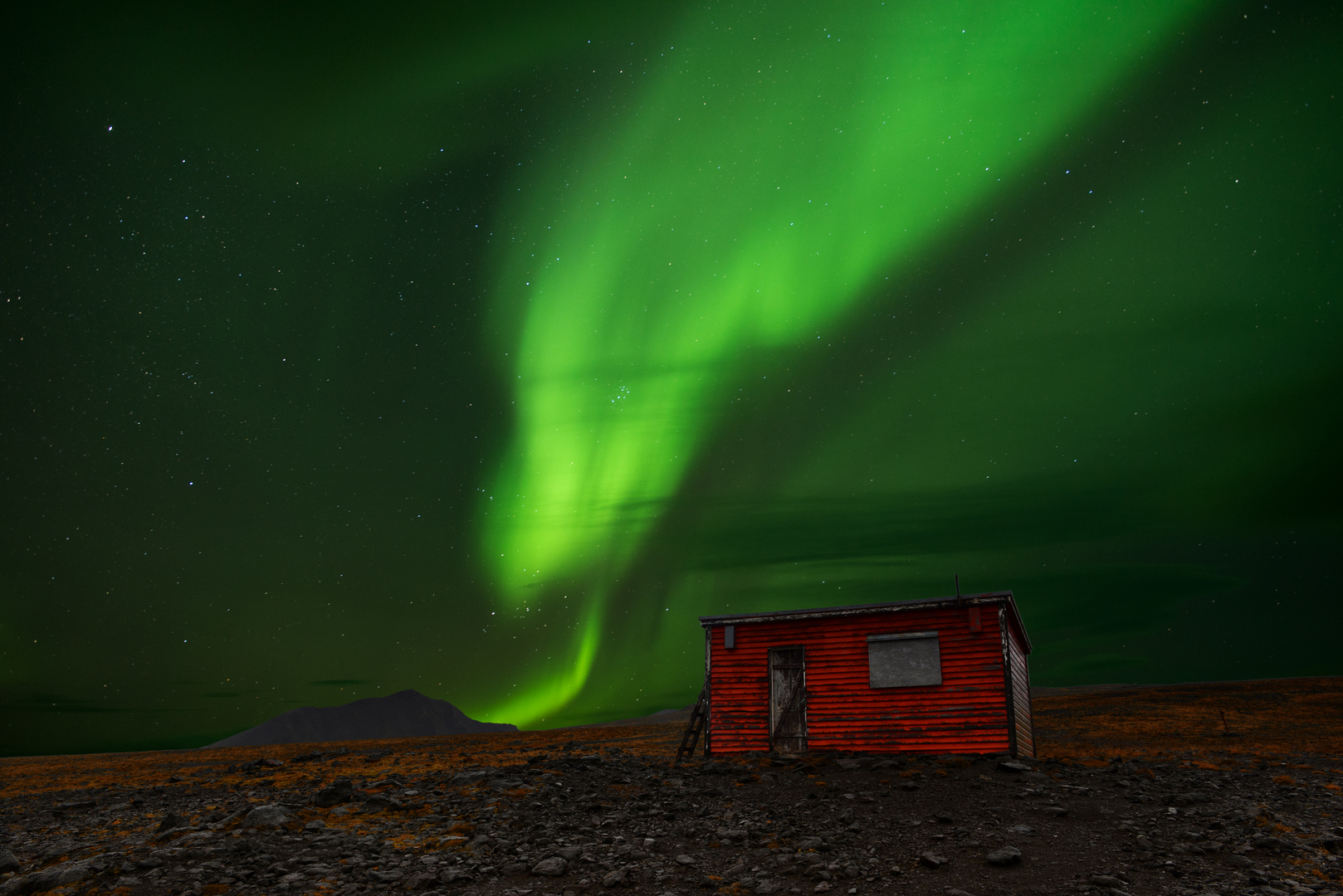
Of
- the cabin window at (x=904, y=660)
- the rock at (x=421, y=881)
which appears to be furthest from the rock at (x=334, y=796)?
the cabin window at (x=904, y=660)

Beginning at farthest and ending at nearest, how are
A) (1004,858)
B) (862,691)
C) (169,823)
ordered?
1. (862,691)
2. (169,823)
3. (1004,858)

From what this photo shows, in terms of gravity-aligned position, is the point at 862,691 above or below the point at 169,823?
above

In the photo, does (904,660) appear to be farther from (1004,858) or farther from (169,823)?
(169,823)

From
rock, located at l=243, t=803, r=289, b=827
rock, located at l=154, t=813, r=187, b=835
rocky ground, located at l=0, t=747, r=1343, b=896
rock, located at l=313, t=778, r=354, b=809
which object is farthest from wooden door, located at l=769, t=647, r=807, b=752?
rock, located at l=154, t=813, r=187, b=835

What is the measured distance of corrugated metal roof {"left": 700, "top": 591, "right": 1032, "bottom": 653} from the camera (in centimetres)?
2009

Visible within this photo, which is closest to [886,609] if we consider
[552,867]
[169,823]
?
[552,867]

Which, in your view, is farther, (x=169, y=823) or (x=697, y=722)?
(x=697, y=722)

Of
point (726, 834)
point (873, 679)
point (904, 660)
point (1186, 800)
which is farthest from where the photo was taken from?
point (873, 679)

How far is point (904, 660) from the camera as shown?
20.5 metres

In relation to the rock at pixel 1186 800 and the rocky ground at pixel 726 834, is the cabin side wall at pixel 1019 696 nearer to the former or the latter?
the rocky ground at pixel 726 834

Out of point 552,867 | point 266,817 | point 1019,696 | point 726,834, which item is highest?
point 1019,696

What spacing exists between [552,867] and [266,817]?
6220 mm

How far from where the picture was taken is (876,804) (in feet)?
48.9

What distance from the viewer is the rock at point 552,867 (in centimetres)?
1106
